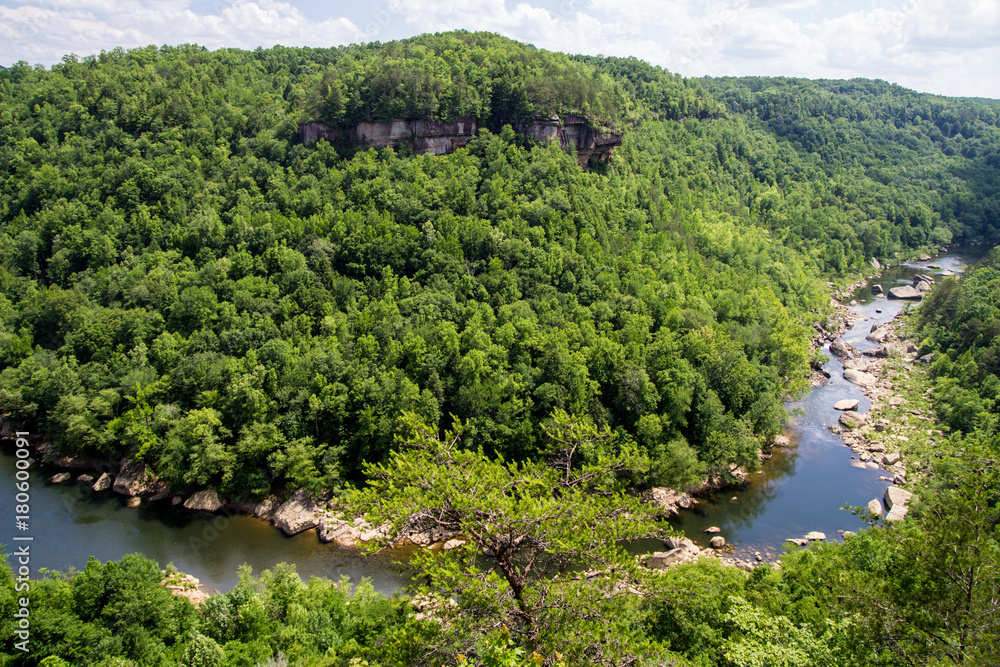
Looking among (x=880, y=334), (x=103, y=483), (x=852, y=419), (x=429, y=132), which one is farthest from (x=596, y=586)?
(x=880, y=334)

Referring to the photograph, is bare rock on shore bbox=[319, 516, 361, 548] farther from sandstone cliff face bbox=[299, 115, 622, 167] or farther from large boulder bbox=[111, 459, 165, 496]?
sandstone cliff face bbox=[299, 115, 622, 167]

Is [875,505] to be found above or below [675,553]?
above

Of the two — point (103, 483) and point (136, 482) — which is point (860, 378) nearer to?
point (136, 482)

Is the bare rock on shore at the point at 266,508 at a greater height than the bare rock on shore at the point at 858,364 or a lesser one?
lesser

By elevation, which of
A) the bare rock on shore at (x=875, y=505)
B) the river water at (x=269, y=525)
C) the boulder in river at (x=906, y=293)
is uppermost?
the boulder in river at (x=906, y=293)

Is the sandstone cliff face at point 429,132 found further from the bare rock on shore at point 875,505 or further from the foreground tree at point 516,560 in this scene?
Result: the foreground tree at point 516,560

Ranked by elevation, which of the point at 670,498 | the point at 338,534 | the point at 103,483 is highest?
the point at 670,498

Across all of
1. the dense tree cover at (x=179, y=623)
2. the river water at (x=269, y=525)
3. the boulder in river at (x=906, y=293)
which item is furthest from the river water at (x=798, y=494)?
the boulder in river at (x=906, y=293)

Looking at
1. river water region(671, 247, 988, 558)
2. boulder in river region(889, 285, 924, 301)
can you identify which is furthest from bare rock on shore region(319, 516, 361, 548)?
boulder in river region(889, 285, 924, 301)
